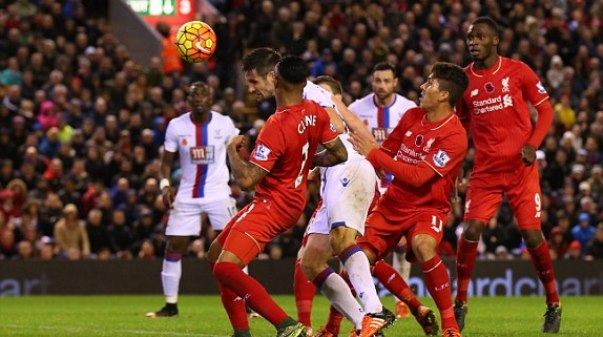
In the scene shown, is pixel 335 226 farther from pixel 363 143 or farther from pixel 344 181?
pixel 363 143

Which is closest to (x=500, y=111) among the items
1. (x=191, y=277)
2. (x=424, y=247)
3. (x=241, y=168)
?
(x=424, y=247)

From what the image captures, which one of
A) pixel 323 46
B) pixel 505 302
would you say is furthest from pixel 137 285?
pixel 323 46

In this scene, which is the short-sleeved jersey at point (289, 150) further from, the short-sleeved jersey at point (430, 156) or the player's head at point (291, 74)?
the short-sleeved jersey at point (430, 156)

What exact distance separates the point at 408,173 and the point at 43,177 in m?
12.3

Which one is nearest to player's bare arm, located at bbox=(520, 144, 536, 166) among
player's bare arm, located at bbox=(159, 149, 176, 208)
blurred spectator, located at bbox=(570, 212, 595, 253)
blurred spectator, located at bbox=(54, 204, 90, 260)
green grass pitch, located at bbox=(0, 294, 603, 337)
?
green grass pitch, located at bbox=(0, 294, 603, 337)

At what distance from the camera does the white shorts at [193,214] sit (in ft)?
48.7

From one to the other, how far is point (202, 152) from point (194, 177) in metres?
0.31

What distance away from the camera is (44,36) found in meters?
25.0

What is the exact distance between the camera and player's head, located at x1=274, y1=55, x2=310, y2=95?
914 centimetres

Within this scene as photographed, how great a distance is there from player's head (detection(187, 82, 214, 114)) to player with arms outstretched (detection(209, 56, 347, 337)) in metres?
5.25

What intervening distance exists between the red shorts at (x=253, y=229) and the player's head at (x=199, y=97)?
5413mm

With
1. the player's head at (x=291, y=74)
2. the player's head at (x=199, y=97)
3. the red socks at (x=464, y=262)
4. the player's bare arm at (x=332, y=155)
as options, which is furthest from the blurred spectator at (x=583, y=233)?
the player's head at (x=291, y=74)

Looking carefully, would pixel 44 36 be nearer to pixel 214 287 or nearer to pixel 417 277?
pixel 214 287

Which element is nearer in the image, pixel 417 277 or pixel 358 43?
pixel 417 277
